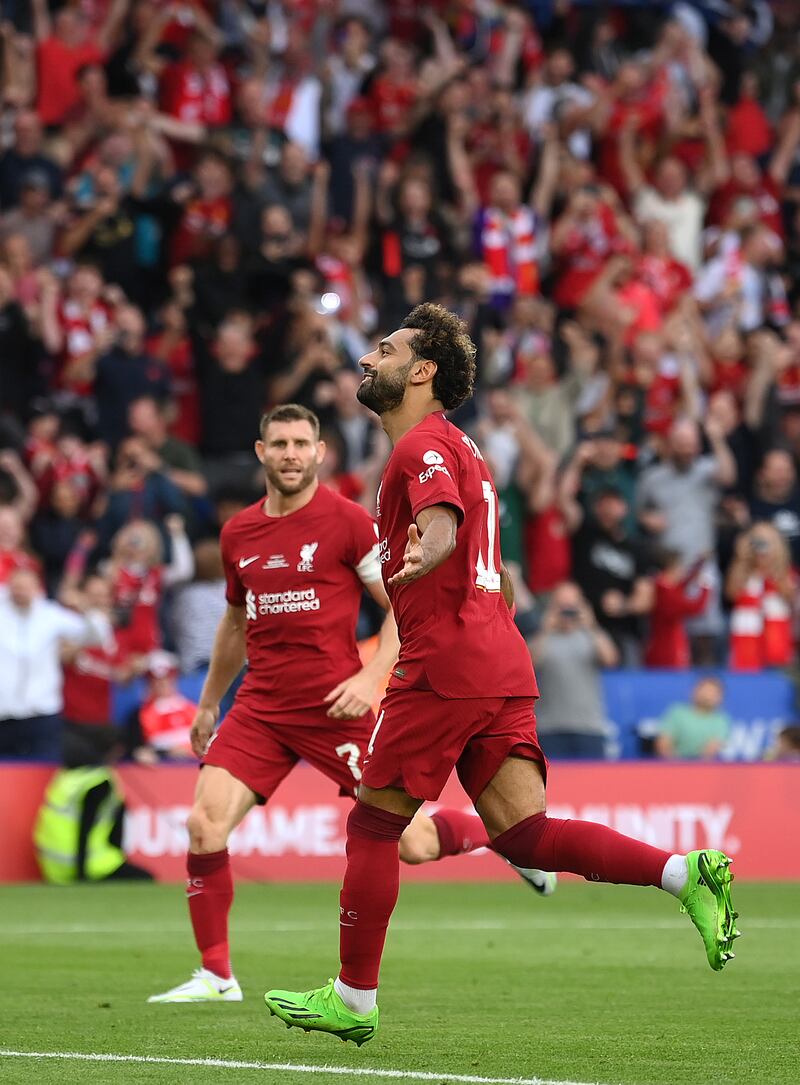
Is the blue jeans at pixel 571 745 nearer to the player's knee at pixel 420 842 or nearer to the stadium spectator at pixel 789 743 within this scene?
the stadium spectator at pixel 789 743

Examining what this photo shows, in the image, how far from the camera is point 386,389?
6895 millimetres

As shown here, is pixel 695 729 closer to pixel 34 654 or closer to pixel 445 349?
pixel 34 654

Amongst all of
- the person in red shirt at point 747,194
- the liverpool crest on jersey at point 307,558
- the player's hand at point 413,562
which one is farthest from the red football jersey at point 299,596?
the person in red shirt at point 747,194

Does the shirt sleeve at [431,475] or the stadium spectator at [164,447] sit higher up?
the stadium spectator at [164,447]

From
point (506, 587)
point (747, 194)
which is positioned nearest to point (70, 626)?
point (506, 587)

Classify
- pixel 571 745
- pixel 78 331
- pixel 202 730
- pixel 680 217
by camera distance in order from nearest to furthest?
pixel 202 730
pixel 571 745
pixel 78 331
pixel 680 217

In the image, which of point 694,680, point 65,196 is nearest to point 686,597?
point 694,680

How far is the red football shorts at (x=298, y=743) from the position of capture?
353 inches

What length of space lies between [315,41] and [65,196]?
4105mm

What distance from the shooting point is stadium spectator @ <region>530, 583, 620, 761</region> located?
54.9 ft

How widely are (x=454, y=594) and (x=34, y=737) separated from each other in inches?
385

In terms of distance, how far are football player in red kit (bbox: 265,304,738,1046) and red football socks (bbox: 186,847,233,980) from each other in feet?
6.30

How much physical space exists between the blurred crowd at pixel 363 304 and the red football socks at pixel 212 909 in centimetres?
712

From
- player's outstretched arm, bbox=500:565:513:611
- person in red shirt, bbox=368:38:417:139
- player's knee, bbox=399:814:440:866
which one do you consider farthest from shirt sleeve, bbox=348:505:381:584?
person in red shirt, bbox=368:38:417:139
